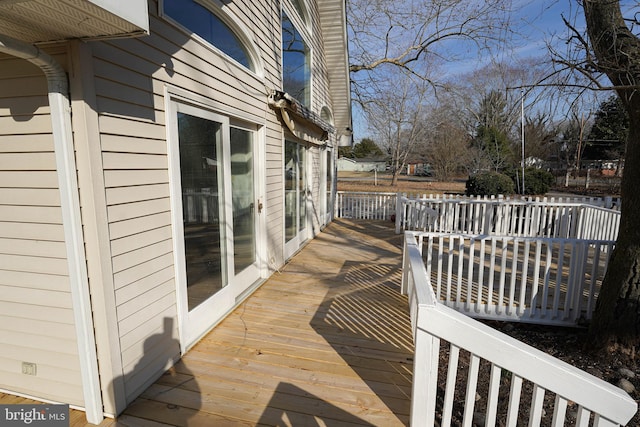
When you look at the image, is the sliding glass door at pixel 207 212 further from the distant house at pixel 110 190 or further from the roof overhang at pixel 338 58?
the roof overhang at pixel 338 58

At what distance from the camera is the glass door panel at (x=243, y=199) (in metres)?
3.21

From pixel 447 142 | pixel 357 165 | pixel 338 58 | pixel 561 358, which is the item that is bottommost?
pixel 561 358

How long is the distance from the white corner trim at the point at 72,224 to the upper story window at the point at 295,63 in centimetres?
339

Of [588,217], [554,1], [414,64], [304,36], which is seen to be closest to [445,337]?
[554,1]

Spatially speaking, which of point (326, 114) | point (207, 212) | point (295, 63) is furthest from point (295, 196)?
point (326, 114)

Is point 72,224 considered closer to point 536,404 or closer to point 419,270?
point 419,270

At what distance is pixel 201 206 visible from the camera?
2609mm

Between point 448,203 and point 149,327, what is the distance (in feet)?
21.1

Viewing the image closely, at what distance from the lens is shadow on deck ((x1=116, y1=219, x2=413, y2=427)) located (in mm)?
1841

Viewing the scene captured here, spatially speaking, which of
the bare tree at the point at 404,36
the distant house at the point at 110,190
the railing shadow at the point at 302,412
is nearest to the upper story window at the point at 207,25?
the distant house at the point at 110,190

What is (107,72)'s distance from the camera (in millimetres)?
1677

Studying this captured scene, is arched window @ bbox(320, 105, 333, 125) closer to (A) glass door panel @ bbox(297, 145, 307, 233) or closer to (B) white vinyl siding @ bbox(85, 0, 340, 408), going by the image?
(A) glass door panel @ bbox(297, 145, 307, 233)

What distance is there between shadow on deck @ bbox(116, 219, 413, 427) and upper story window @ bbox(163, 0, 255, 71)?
2.55m

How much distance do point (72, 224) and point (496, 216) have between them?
7467mm
